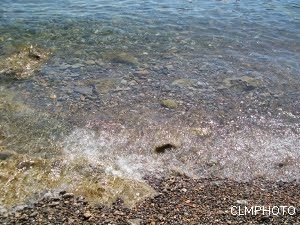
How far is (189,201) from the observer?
263 inches

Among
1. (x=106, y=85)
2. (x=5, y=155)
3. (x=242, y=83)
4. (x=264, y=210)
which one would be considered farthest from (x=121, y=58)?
(x=264, y=210)

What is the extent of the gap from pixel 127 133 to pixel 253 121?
141 inches

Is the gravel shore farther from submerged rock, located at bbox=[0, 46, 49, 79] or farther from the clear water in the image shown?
submerged rock, located at bbox=[0, 46, 49, 79]

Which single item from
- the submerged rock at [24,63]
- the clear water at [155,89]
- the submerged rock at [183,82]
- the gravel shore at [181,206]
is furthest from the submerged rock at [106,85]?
the gravel shore at [181,206]

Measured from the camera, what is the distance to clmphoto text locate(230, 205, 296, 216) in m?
6.36

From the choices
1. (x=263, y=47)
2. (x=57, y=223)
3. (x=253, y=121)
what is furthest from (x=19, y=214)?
(x=263, y=47)

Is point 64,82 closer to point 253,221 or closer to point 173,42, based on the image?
point 173,42

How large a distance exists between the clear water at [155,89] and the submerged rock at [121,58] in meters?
0.04

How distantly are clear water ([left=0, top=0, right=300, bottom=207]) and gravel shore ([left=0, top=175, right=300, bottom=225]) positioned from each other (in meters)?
0.43

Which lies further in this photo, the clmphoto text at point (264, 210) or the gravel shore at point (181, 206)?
the clmphoto text at point (264, 210)

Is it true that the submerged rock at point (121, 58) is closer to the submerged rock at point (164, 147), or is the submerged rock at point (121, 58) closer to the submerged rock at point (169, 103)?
the submerged rock at point (169, 103)

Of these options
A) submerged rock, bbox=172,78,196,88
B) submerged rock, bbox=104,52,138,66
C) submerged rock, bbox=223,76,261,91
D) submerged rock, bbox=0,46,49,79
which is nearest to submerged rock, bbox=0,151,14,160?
submerged rock, bbox=0,46,49,79

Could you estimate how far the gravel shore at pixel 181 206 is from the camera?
20.2ft

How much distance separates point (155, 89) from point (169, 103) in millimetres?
907
